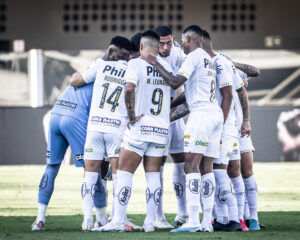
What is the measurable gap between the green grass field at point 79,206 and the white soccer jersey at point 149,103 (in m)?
1.00

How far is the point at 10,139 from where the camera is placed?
781 inches

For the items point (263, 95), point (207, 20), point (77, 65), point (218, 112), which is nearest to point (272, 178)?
point (263, 95)

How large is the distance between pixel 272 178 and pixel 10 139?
7.24 m

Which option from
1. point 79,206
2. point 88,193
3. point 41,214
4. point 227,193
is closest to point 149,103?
point 88,193

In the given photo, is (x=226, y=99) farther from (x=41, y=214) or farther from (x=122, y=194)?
(x=41, y=214)

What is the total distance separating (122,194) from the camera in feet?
25.3

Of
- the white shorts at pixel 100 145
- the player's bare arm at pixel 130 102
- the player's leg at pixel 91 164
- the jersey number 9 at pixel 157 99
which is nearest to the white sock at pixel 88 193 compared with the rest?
the player's leg at pixel 91 164

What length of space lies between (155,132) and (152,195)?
0.64m

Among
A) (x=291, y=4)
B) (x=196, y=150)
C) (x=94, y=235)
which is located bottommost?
(x=94, y=235)

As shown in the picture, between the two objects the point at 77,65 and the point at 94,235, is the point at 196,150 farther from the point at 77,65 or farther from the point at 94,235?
the point at 77,65

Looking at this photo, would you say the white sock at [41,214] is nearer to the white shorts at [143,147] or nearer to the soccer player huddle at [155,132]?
the soccer player huddle at [155,132]

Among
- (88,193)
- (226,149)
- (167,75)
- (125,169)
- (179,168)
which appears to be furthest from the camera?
(179,168)

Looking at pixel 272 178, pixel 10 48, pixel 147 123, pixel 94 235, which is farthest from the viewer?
pixel 10 48

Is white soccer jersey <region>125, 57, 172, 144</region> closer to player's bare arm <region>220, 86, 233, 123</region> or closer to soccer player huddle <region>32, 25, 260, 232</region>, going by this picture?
soccer player huddle <region>32, 25, 260, 232</region>
